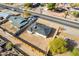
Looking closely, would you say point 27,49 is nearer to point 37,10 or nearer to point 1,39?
point 1,39

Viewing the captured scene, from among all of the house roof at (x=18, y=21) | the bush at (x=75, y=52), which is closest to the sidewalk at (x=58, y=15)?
the house roof at (x=18, y=21)

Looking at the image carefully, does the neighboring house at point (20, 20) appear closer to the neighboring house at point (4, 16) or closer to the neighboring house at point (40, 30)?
the neighboring house at point (4, 16)

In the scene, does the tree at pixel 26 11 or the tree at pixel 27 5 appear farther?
the tree at pixel 27 5

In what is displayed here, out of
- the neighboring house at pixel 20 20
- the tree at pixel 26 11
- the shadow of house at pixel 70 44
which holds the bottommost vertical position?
the shadow of house at pixel 70 44

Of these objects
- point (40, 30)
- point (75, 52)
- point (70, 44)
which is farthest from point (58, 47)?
point (40, 30)

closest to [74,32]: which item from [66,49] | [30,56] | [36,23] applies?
[66,49]

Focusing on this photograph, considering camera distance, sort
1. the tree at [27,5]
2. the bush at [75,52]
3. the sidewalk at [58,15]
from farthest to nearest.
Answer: the tree at [27,5] → the sidewalk at [58,15] → the bush at [75,52]

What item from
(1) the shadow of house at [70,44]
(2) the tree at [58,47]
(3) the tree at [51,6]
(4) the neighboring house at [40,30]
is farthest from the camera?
(3) the tree at [51,6]

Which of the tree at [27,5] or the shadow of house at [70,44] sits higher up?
the tree at [27,5]
